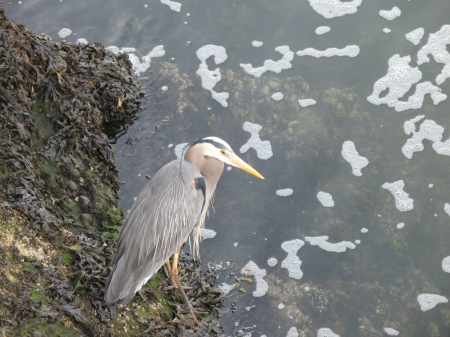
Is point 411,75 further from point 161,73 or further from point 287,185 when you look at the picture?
point 161,73

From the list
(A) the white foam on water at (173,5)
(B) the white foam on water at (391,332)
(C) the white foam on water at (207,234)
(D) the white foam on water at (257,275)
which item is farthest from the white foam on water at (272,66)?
(B) the white foam on water at (391,332)

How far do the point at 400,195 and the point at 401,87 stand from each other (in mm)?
1709

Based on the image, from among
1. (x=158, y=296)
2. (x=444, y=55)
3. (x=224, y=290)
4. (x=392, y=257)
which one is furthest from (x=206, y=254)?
(x=444, y=55)

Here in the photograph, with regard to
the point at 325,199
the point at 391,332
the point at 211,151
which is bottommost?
the point at 391,332

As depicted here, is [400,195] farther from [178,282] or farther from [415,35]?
[178,282]

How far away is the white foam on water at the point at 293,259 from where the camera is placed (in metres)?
4.94

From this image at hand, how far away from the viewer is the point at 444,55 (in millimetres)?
6633

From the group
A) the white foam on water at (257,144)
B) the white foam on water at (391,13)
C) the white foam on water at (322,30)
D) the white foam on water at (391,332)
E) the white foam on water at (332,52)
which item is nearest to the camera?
the white foam on water at (391,332)

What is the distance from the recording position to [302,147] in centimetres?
586

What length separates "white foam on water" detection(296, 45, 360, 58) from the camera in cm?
673

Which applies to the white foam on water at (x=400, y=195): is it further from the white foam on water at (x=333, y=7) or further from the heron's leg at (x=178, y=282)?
the white foam on water at (x=333, y=7)

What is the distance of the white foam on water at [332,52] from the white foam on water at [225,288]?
3591 millimetres

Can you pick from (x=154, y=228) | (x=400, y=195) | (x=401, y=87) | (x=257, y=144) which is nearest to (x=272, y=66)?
(x=257, y=144)

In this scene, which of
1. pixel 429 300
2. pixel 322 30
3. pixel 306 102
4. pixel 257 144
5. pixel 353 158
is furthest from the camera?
pixel 322 30
